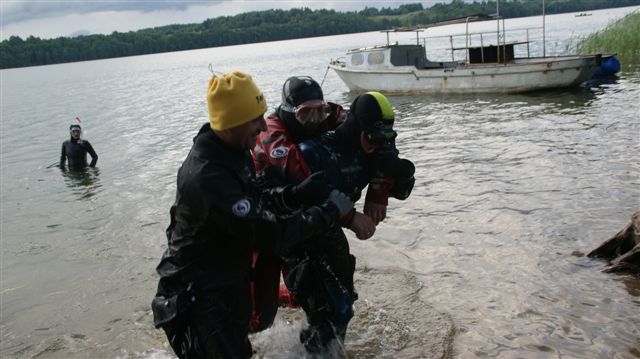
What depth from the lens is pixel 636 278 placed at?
18.4 feet

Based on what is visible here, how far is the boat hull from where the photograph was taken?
20.6 m

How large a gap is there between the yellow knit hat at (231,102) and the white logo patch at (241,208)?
45cm

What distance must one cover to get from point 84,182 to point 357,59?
1503 centimetres

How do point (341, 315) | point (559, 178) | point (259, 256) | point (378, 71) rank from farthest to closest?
point (378, 71), point (559, 178), point (341, 315), point (259, 256)

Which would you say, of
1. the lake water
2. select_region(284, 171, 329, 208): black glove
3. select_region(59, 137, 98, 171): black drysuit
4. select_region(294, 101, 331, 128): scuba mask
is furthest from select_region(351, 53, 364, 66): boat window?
select_region(284, 171, 329, 208): black glove

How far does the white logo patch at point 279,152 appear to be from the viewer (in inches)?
150

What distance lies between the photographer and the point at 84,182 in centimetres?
1447

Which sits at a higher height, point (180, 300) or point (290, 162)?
point (290, 162)

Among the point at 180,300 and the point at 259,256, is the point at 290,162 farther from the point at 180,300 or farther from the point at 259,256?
the point at 180,300

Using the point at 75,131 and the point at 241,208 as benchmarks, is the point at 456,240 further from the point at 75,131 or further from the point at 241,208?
the point at 75,131

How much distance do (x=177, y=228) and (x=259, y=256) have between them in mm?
866

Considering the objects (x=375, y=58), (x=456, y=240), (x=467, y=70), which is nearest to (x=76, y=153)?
(x=456, y=240)

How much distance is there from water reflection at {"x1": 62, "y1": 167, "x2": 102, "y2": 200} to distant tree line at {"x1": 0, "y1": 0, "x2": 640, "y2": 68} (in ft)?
412

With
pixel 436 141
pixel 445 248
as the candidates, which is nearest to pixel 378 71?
pixel 436 141
